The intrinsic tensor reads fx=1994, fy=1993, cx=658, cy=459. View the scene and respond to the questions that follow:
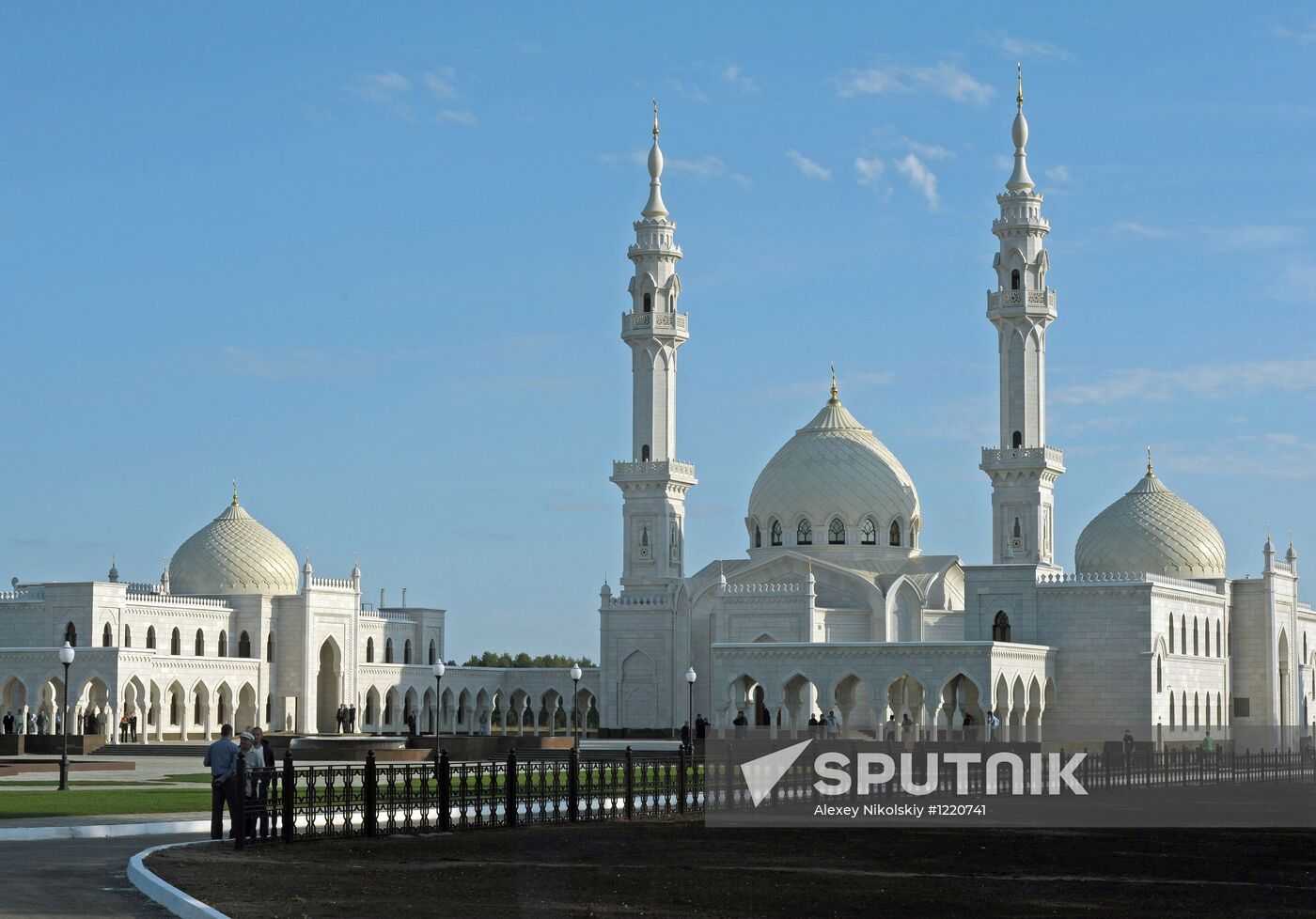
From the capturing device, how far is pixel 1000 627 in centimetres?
5997

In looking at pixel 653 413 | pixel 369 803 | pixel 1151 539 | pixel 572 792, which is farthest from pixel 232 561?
pixel 369 803

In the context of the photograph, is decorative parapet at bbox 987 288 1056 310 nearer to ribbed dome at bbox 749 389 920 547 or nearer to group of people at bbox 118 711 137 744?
ribbed dome at bbox 749 389 920 547

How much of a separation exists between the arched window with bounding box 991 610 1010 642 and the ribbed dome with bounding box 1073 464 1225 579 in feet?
23.4

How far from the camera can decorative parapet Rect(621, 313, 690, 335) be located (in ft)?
218

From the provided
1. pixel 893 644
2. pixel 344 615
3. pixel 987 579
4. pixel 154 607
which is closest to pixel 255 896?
pixel 893 644

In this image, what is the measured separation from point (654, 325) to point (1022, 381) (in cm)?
1235

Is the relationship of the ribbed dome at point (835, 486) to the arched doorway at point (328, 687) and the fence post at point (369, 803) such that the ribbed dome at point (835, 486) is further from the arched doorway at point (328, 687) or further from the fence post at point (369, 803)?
the fence post at point (369, 803)

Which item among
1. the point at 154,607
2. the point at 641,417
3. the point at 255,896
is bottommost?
the point at 255,896

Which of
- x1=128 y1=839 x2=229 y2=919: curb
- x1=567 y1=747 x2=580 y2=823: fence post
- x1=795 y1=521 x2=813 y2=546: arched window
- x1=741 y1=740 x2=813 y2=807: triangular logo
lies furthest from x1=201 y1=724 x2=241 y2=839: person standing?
x1=795 y1=521 x2=813 y2=546: arched window

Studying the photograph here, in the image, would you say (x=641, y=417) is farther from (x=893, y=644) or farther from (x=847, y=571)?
(x=893, y=644)

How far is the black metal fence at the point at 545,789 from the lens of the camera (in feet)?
68.6

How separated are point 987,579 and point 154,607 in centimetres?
2872

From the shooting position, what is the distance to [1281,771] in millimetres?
45344

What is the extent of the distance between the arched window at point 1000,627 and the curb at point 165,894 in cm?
4462
